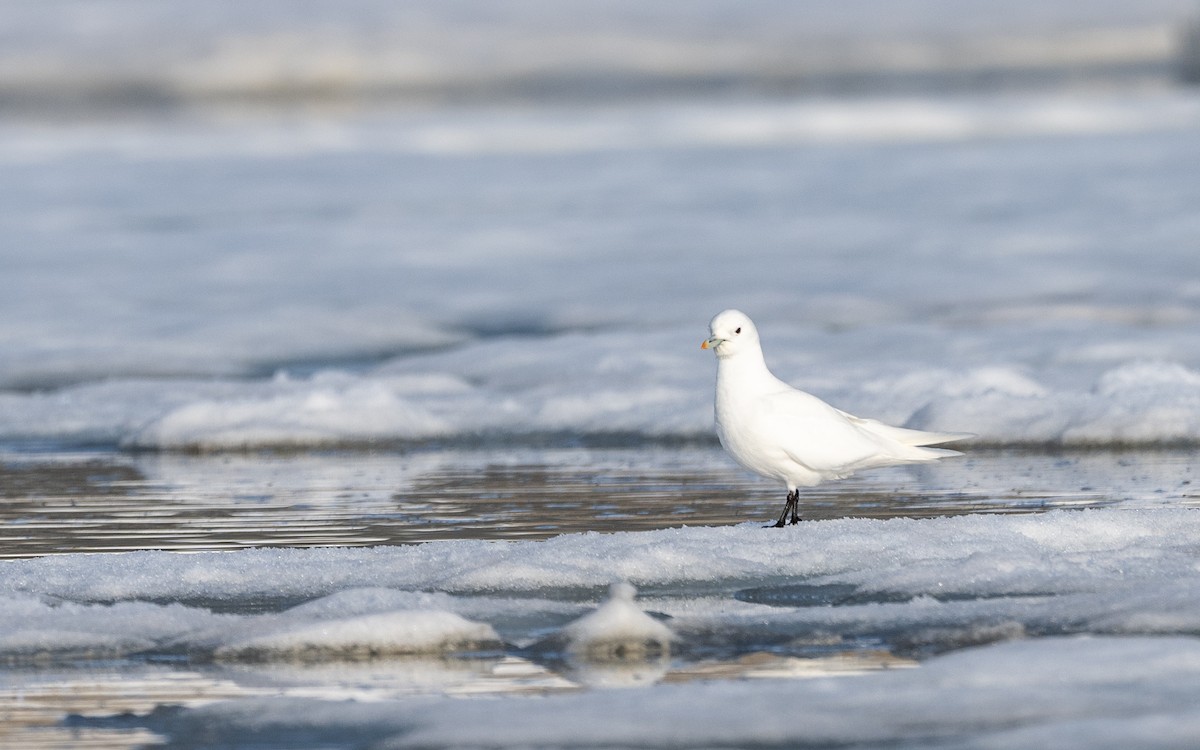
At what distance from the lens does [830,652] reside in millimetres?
4734

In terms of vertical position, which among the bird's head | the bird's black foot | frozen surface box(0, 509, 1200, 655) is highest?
the bird's head

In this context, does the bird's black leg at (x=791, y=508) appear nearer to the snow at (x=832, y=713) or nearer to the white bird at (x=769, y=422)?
the white bird at (x=769, y=422)

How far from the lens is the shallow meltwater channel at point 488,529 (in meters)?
4.53

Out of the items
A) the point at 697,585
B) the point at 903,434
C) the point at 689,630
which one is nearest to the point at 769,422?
the point at 903,434

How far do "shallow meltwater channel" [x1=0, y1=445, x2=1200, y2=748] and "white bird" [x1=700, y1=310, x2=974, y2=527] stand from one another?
0.30 metres

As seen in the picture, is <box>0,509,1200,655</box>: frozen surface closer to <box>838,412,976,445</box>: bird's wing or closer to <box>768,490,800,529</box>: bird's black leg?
<box>768,490,800,529</box>: bird's black leg

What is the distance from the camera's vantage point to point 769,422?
6.17 meters

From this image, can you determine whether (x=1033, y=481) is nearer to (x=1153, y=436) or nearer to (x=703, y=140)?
(x=1153, y=436)

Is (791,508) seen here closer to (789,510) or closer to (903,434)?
(789,510)

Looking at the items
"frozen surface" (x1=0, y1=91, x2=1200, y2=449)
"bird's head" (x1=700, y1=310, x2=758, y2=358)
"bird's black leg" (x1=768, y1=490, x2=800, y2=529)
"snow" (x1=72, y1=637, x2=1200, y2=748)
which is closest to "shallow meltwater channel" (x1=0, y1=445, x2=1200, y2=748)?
"snow" (x1=72, y1=637, x2=1200, y2=748)

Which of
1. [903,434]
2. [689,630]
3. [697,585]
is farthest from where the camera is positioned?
[903,434]

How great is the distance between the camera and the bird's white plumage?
6188 millimetres

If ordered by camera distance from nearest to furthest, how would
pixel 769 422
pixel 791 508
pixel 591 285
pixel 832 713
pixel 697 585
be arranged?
pixel 832 713 < pixel 697 585 < pixel 769 422 < pixel 791 508 < pixel 591 285

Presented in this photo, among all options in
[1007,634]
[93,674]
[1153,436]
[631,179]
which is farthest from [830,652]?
[631,179]
